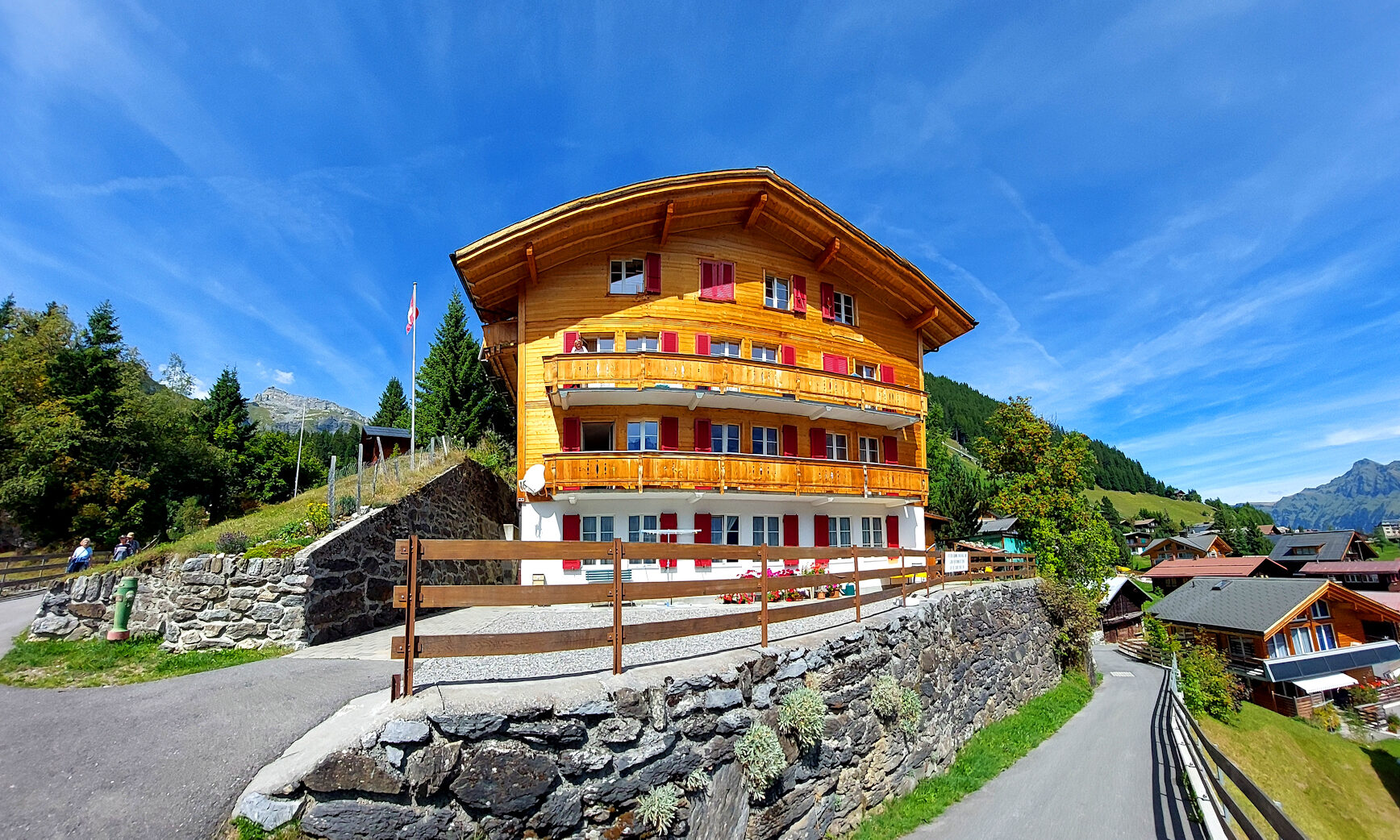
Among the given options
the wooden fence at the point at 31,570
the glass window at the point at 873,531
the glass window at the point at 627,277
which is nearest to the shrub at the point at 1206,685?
the glass window at the point at 873,531

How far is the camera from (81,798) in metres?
4.48

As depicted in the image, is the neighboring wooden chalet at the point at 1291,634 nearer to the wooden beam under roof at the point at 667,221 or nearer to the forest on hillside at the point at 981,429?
the wooden beam under roof at the point at 667,221

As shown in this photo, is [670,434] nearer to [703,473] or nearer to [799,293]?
[703,473]

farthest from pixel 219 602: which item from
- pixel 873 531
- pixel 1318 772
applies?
pixel 1318 772

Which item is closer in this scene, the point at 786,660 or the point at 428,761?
the point at 428,761

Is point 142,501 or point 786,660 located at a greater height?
point 142,501

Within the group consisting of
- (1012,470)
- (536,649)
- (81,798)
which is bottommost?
(81,798)

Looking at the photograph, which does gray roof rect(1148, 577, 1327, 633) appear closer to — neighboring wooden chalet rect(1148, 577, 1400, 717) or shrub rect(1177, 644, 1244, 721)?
neighboring wooden chalet rect(1148, 577, 1400, 717)

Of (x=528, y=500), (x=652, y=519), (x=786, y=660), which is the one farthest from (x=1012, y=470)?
(x=786, y=660)

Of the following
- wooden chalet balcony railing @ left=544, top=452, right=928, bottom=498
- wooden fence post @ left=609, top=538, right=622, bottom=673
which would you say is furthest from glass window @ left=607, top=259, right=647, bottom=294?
wooden fence post @ left=609, top=538, right=622, bottom=673

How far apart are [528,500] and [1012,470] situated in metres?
26.0

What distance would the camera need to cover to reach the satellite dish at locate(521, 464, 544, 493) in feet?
60.1

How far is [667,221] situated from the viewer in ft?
69.3

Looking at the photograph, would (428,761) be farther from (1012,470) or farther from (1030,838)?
(1012,470)
